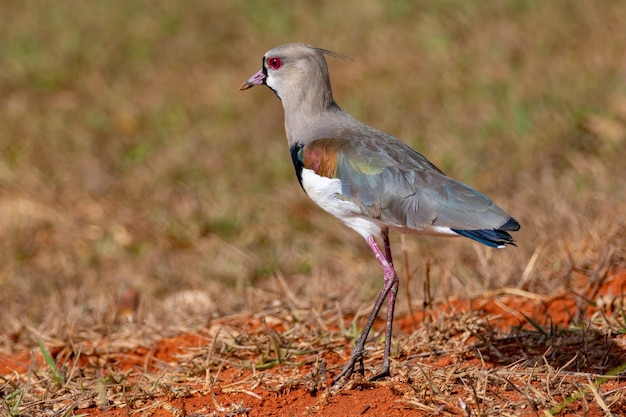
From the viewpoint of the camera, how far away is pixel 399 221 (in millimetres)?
3729

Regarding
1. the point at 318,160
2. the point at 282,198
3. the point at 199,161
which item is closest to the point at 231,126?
the point at 199,161

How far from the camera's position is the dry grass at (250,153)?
507 cm

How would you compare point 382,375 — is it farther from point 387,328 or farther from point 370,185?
point 370,185

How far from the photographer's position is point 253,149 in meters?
8.14

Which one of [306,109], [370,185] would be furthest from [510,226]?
[306,109]

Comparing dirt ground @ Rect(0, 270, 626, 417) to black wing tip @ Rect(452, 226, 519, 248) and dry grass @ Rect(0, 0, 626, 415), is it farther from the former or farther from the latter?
black wing tip @ Rect(452, 226, 519, 248)

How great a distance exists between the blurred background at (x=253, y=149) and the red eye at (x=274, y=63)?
1167 mm

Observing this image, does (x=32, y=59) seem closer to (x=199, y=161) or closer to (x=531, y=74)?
(x=199, y=161)

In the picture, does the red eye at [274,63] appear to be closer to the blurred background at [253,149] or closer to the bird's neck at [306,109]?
the bird's neck at [306,109]

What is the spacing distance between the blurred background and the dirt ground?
0.76 ft

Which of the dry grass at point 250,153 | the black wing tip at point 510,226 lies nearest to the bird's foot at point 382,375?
the dry grass at point 250,153

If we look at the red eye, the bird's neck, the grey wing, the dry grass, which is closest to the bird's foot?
the dry grass

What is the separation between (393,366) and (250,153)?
4.60 metres

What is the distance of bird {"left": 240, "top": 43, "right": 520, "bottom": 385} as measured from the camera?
3.61 metres
